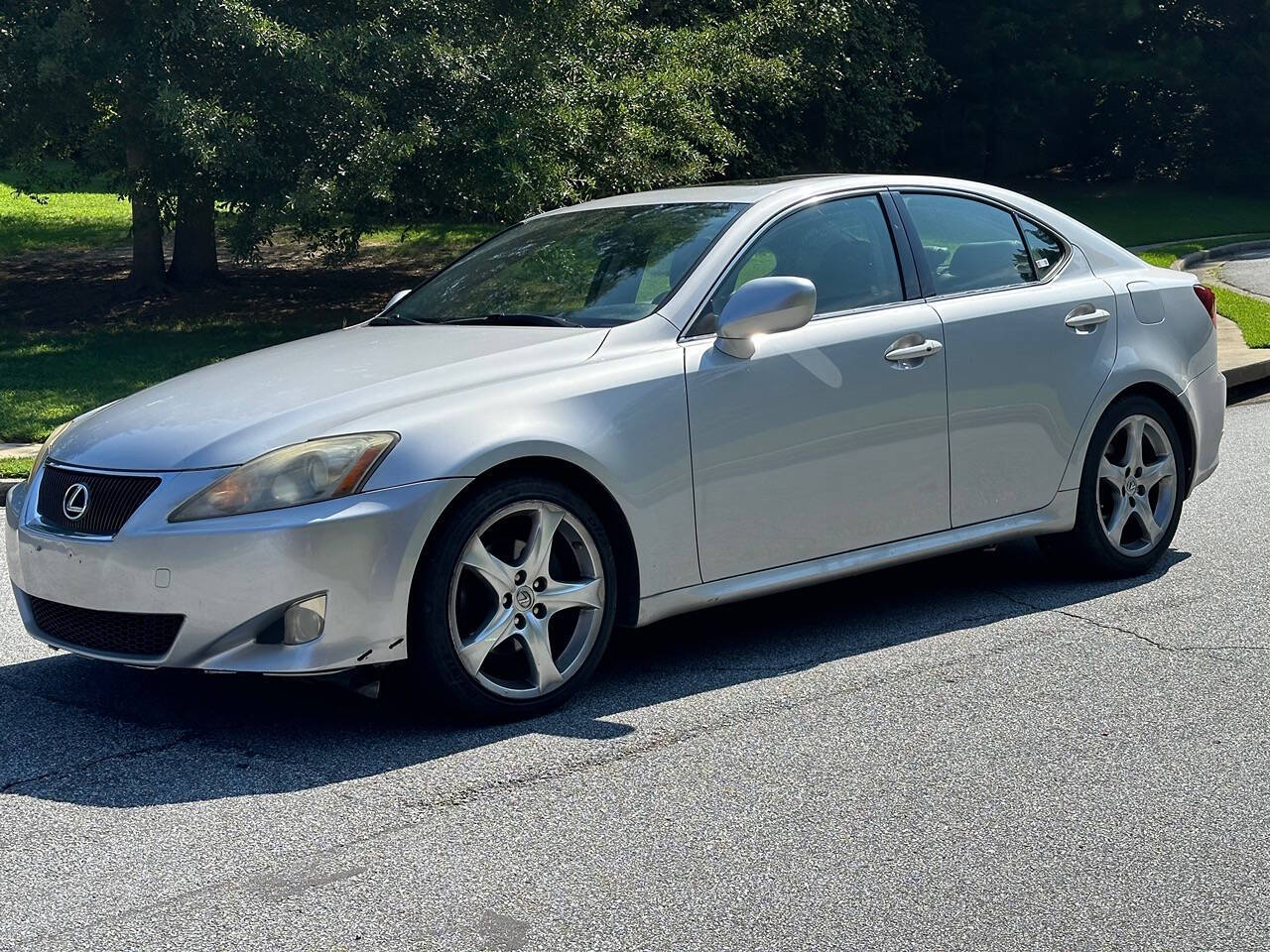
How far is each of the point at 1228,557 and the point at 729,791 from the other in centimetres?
362

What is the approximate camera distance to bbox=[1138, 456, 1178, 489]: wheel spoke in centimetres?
682

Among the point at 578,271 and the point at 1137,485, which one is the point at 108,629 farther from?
the point at 1137,485

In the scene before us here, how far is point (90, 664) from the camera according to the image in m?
5.81

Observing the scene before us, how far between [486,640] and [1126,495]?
10.1ft

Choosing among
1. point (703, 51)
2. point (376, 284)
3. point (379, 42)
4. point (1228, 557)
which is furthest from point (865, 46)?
point (1228, 557)

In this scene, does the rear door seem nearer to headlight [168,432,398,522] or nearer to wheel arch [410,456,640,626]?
wheel arch [410,456,640,626]

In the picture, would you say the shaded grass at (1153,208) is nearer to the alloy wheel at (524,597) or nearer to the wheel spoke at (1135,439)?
the wheel spoke at (1135,439)

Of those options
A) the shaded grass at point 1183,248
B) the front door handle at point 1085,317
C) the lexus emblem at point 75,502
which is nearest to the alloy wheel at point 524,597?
the lexus emblem at point 75,502

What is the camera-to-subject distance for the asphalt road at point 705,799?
3.70 metres

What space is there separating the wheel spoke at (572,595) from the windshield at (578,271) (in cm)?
92

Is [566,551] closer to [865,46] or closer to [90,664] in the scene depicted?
[90,664]

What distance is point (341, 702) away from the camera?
210 inches

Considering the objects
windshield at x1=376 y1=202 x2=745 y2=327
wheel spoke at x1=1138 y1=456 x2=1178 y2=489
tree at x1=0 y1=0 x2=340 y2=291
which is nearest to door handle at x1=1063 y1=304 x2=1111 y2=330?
wheel spoke at x1=1138 y1=456 x2=1178 y2=489

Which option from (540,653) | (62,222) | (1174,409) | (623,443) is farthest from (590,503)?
(62,222)
